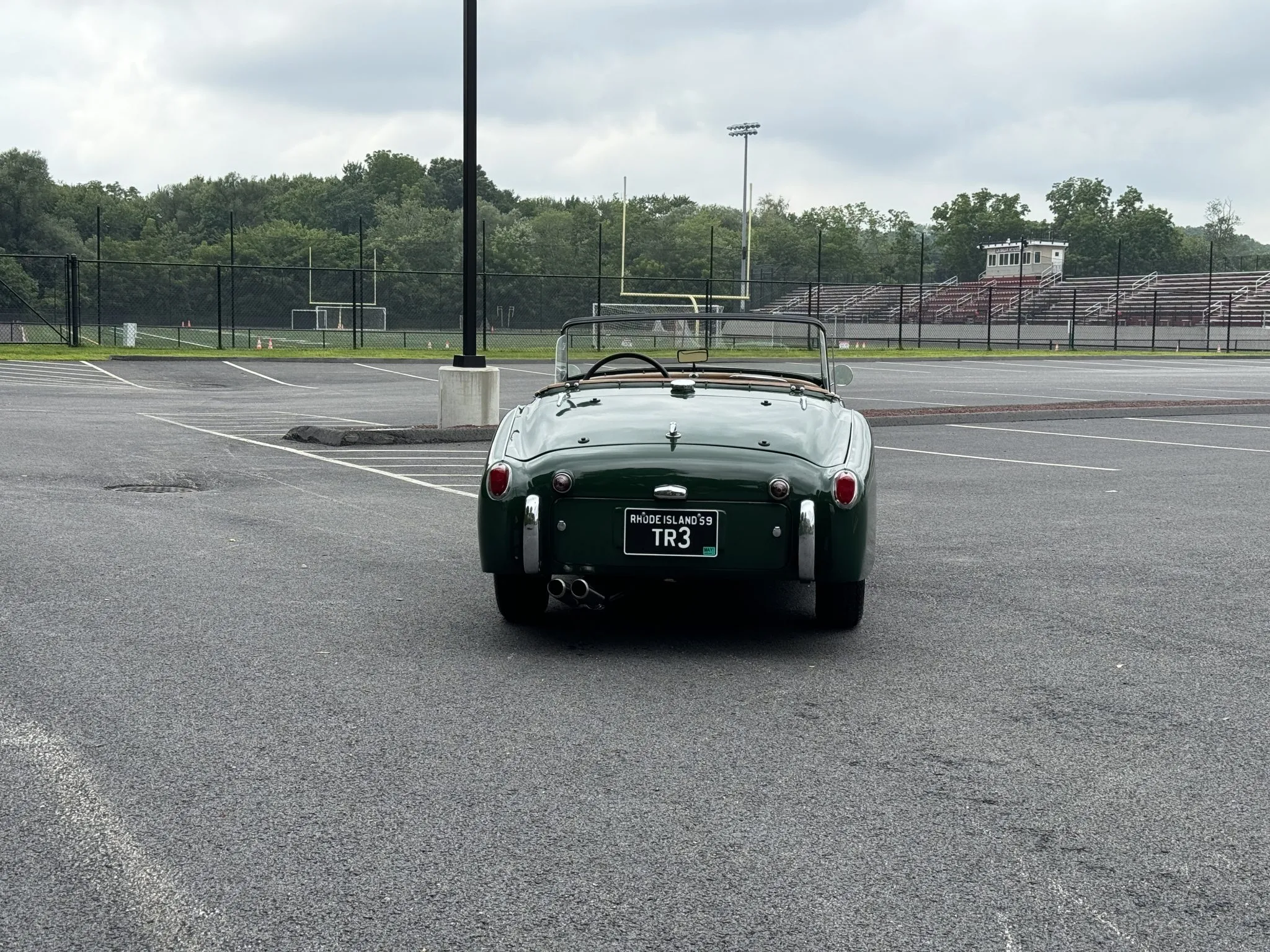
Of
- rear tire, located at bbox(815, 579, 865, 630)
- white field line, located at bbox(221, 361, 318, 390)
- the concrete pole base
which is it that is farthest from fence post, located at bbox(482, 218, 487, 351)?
rear tire, located at bbox(815, 579, 865, 630)

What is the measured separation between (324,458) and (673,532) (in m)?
8.00

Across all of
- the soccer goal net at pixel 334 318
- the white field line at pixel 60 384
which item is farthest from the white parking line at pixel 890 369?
the soccer goal net at pixel 334 318

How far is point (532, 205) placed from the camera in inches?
5236

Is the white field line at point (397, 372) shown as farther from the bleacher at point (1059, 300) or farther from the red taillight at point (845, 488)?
the bleacher at point (1059, 300)

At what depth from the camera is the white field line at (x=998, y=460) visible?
12.4 m

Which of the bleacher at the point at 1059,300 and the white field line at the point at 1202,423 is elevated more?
the bleacher at the point at 1059,300

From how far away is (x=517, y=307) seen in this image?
181 ft

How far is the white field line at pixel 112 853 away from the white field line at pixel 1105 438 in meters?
12.8

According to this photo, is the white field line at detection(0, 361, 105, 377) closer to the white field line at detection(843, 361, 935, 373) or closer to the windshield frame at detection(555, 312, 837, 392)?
the white field line at detection(843, 361, 935, 373)

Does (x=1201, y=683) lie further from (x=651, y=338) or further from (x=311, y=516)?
(x=311, y=516)

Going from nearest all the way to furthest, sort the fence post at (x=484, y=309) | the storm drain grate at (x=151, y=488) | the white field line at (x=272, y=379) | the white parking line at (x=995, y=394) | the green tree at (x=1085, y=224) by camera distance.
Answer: the storm drain grate at (x=151, y=488) → the white parking line at (x=995, y=394) → the white field line at (x=272, y=379) → the fence post at (x=484, y=309) → the green tree at (x=1085, y=224)

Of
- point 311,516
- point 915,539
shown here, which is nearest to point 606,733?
point 915,539

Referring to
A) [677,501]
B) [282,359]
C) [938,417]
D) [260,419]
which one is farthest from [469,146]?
[282,359]

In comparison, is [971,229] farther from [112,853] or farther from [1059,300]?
[112,853]
